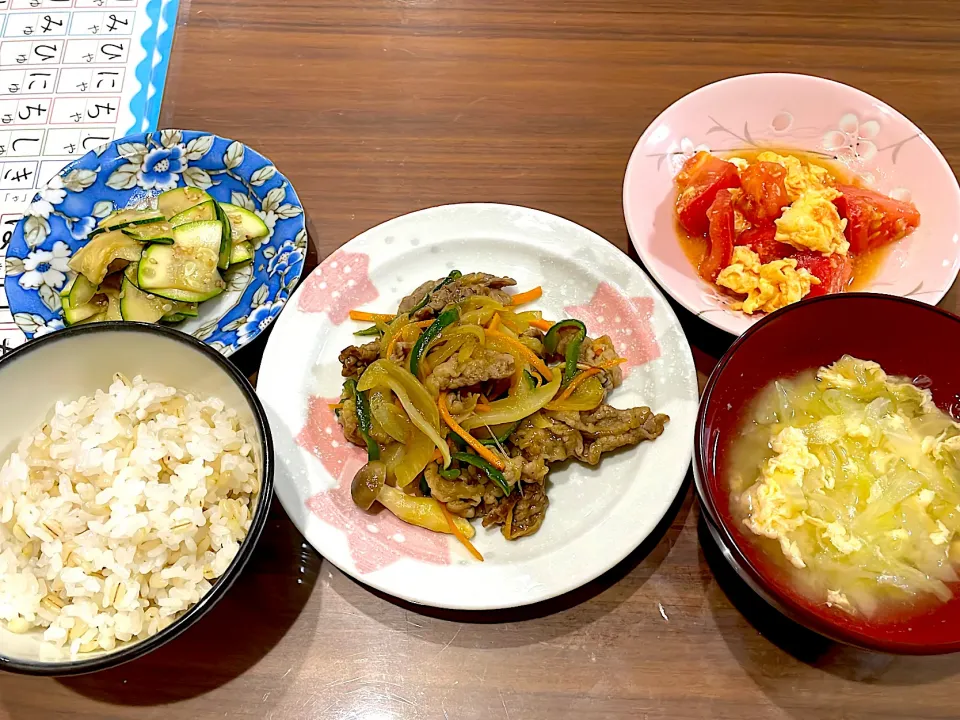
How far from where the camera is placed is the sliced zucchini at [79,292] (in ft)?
6.45

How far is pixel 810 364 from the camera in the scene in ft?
5.12

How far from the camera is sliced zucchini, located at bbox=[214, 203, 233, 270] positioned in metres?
2.00

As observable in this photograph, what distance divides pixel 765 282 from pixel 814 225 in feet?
0.71

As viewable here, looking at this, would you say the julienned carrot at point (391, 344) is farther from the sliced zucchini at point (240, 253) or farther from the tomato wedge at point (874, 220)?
the tomato wedge at point (874, 220)

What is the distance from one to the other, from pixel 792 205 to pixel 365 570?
148 centimetres

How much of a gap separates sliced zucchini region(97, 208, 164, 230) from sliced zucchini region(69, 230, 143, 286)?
23 millimetres

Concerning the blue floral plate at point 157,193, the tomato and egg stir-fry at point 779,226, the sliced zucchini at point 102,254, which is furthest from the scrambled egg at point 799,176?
the sliced zucchini at point 102,254

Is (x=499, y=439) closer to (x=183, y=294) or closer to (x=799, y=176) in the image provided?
(x=183, y=294)

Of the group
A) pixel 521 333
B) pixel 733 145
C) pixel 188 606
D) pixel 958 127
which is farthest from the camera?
pixel 958 127

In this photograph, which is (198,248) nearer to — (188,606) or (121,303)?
(121,303)

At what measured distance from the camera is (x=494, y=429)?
1.68 m

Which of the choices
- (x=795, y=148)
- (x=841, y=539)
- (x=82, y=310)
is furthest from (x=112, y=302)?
(x=795, y=148)

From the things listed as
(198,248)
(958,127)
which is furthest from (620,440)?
(958,127)

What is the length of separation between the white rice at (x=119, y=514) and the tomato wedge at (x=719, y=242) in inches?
50.5
